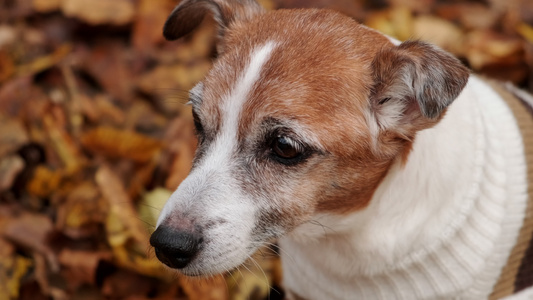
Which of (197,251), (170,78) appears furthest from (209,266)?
(170,78)

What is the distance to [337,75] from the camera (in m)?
2.16

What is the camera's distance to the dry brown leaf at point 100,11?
421 centimetres

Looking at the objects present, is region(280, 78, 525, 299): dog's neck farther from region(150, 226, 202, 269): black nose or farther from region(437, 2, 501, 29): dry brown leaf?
region(437, 2, 501, 29): dry brown leaf

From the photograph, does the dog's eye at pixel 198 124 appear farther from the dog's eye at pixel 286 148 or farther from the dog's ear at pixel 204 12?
the dog's ear at pixel 204 12

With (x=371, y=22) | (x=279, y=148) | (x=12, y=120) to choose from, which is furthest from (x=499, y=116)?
(x=12, y=120)

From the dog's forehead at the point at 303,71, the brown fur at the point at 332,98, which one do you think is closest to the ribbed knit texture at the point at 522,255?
the brown fur at the point at 332,98

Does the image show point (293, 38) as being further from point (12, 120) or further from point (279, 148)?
point (12, 120)

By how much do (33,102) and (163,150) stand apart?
950mm

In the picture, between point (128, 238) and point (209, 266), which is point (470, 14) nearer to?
point (128, 238)

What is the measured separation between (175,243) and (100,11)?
2675mm

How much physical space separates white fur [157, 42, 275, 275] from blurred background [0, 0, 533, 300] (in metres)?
0.57

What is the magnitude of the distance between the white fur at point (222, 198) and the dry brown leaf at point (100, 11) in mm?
2372

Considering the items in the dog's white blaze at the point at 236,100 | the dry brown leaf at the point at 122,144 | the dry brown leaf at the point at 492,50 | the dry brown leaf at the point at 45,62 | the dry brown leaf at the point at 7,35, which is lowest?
the dry brown leaf at the point at 122,144

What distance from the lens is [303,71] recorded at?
2.14 m
